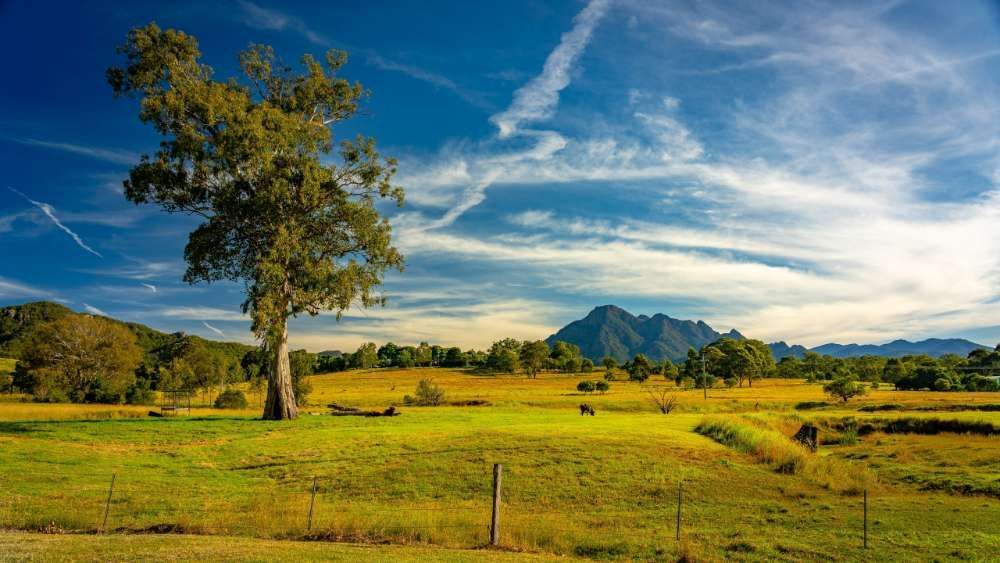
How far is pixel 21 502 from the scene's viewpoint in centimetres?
1956

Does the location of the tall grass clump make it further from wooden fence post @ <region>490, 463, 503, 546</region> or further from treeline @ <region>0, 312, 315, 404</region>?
treeline @ <region>0, 312, 315, 404</region>

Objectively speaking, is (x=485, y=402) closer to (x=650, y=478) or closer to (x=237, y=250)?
(x=237, y=250)

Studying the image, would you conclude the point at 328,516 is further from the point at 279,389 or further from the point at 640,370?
the point at 640,370

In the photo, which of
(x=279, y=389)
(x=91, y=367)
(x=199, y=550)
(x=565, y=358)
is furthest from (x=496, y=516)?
(x=565, y=358)

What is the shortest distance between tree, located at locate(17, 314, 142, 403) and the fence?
6449cm

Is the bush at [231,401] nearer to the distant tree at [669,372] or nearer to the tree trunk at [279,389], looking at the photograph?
the tree trunk at [279,389]

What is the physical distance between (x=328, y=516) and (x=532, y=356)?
139 metres

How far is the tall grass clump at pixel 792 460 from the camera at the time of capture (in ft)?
90.5

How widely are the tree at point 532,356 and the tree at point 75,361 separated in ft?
316

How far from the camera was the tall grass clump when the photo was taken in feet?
90.5

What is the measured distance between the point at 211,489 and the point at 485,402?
162 feet

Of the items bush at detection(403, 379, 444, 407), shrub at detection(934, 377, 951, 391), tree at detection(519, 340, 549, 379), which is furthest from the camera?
tree at detection(519, 340, 549, 379)

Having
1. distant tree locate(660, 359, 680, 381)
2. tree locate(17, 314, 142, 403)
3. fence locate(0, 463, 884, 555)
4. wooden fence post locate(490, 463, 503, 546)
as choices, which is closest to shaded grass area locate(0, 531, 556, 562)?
wooden fence post locate(490, 463, 503, 546)

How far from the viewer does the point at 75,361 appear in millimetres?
80938
